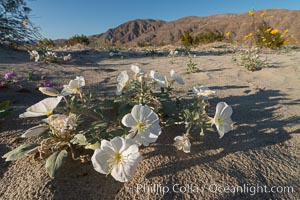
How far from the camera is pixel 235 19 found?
285 ft

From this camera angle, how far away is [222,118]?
1.33 metres

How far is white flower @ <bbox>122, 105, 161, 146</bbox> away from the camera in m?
1.12

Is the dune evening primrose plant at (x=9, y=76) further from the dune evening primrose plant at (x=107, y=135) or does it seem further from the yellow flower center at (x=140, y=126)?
the yellow flower center at (x=140, y=126)

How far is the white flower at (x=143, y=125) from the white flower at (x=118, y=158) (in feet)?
0.42

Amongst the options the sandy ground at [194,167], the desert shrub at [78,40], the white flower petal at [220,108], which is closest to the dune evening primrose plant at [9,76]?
the sandy ground at [194,167]

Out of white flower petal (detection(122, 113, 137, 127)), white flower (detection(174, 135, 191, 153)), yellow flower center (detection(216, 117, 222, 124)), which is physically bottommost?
white flower (detection(174, 135, 191, 153))

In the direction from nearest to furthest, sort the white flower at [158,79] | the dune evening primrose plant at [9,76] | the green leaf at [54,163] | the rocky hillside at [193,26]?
1. the green leaf at [54,163]
2. the white flower at [158,79]
3. the dune evening primrose plant at [9,76]
4. the rocky hillside at [193,26]

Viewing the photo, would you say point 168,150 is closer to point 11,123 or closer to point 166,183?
point 166,183

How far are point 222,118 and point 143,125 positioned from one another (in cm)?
49

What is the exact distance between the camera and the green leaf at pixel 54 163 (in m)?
1.09

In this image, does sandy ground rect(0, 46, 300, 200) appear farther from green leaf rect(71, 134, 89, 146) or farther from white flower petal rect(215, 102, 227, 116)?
white flower petal rect(215, 102, 227, 116)

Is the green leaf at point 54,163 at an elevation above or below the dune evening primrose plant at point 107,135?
below

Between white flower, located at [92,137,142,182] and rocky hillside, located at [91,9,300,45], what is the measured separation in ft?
96.0

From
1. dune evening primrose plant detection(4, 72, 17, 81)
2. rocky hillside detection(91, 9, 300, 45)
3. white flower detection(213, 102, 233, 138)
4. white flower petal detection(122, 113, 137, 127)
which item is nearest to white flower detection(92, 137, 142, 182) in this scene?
white flower petal detection(122, 113, 137, 127)
